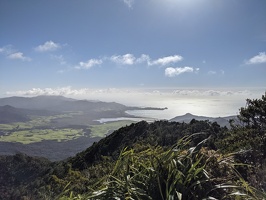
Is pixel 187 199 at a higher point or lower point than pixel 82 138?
higher

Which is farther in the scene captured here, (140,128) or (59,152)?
(59,152)

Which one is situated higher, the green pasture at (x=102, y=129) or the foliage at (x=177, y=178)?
the foliage at (x=177, y=178)

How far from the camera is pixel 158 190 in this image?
1599 millimetres

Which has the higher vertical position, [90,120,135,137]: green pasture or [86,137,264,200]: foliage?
[86,137,264,200]: foliage

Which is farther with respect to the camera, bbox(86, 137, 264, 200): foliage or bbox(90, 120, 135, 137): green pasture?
bbox(90, 120, 135, 137): green pasture

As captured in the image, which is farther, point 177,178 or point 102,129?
point 102,129

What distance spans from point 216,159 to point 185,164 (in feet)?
0.69

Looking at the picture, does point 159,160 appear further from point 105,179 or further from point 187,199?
point 105,179

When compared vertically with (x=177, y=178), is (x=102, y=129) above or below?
below

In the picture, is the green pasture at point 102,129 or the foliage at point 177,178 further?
the green pasture at point 102,129

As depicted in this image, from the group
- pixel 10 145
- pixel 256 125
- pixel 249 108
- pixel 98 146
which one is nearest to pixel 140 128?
pixel 98 146

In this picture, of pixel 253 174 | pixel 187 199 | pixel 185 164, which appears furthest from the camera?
pixel 253 174

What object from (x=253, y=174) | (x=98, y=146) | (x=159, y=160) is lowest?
(x=98, y=146)

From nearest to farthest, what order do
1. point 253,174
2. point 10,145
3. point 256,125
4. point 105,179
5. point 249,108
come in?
point 105,179
point 253,174
point 256,125
point 249,108
point 10,145
